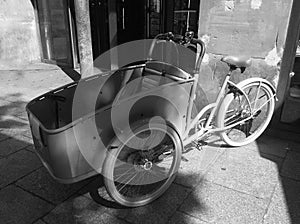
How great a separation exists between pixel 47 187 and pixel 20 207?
292mm

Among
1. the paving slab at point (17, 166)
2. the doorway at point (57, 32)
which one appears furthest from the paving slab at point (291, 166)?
the doorway at point (57, 32)

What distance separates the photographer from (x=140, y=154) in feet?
7.59

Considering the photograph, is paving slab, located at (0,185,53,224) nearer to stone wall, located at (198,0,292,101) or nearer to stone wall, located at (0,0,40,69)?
stone wall, located at (198,0,292,101)

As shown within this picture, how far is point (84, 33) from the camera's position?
3.95 metres

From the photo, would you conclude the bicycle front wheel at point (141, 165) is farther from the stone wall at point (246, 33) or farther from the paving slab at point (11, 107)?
the paving slab at point (11, 107)

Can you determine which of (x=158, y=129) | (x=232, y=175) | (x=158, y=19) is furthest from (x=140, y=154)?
(x=158, y=19)

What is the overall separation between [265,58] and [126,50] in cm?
329

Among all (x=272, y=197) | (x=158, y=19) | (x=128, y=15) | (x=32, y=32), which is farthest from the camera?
(x=32, y=32)

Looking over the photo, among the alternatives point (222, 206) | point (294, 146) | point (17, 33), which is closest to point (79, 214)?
point (222, 206)

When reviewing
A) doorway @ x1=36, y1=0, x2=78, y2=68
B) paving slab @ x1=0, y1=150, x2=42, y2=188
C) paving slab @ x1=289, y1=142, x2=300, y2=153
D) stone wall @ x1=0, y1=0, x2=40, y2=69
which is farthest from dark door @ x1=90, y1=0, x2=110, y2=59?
paving slab @ x1=289, y1=142, x2=300, y2=153

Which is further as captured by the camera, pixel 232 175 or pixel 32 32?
pixel 32 32

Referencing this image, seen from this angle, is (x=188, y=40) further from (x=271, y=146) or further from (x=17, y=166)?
(x=17, y=166)

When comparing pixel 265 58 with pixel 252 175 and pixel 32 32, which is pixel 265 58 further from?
pixel 32 32

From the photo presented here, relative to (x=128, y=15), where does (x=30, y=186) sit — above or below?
below
